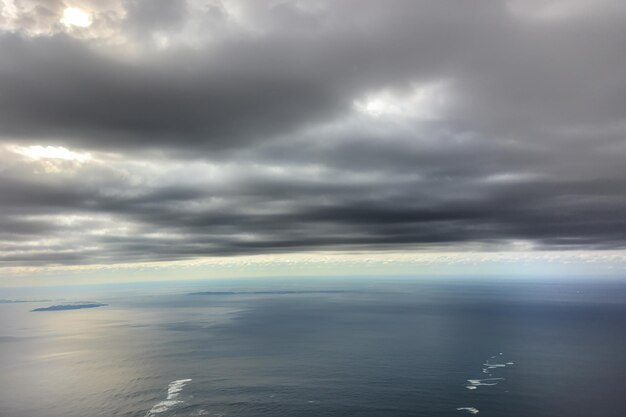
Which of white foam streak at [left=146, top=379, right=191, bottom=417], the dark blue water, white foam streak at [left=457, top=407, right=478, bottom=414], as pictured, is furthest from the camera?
the dark blue water

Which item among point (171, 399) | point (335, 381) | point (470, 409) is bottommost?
point (335, 381)

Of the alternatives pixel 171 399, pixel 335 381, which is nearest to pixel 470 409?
pixel 335 381

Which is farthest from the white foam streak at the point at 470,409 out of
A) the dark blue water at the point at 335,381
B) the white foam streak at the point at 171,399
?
the white foam streak at the point at 171,399

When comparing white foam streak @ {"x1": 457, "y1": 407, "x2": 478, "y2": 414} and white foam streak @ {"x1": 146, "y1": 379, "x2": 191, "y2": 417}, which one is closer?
white foam streak @ {"x1": 457, "y1": 407, "x2": 478, "y2": 414}

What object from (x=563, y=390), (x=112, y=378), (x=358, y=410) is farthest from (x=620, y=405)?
(x=112, y=378)

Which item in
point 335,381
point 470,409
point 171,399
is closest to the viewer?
point 470,409

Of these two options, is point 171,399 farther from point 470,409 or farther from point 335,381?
point 470,409

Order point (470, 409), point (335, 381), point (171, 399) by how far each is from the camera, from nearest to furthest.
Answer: point (470, 409) → point (171, 399) → point (335, 381)

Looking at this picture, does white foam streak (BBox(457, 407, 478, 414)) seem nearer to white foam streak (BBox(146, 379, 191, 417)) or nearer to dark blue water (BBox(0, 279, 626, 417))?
dark blue water (BBox(0, 279, 626, 417))

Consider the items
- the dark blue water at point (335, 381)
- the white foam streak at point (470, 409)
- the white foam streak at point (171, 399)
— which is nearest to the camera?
the white foam streak at point (470, 409)

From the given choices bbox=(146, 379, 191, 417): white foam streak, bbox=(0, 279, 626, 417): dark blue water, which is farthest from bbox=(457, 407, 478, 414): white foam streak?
bbox=(146, 379, 191, 417): white foam streak

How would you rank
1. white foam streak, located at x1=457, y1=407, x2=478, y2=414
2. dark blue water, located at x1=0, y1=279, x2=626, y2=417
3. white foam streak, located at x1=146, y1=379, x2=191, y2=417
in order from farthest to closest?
1. dark blue water, located at x1=0, y1=279, x2=626, y2=417
2. white foam streak, located at x1=146, y1=379, x2=191, y2=417
3. white foam streak, located at x1=457, y1=407, x2=478, y2=414

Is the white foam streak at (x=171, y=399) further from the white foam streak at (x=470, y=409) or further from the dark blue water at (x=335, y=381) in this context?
the white foam streak at (x=470, y=409)
